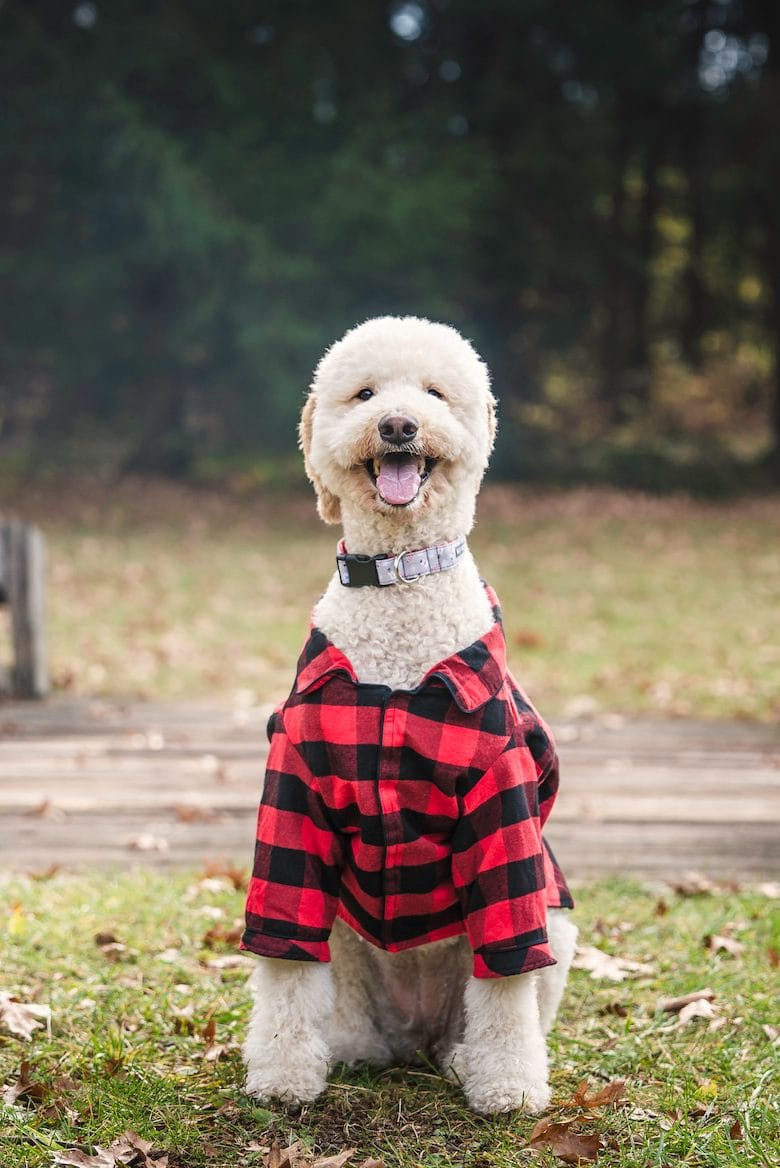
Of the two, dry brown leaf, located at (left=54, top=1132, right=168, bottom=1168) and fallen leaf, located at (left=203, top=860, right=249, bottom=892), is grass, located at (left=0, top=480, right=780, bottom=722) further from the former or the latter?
dry brown leaf, located at (left=54, top=1132, right=168, bottom=1168)

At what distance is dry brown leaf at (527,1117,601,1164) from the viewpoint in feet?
7.53

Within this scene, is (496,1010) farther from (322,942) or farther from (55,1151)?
(55,1151)

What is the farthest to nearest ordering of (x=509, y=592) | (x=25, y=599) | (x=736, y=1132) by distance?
(x=509, y=592)
(x=25, y=599)
(x=736, y=1132)

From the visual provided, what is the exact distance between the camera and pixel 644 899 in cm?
380

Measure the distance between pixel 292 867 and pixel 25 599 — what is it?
418 centimetres

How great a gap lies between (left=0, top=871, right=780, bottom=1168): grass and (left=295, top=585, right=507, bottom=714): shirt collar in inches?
35.0

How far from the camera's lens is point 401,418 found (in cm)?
234

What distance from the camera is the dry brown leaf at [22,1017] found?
279 centimetres

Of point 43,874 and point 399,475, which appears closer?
point 399,475

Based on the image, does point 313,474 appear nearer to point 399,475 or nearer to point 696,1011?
point 399,475

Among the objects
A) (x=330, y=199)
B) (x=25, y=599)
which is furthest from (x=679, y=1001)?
(x=330, y=199)

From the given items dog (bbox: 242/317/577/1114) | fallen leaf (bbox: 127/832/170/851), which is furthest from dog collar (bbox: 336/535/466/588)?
fallen leaf (bbox: 127/832/170/851)

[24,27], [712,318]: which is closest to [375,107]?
[24,27]

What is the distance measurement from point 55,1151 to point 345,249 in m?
15.8
